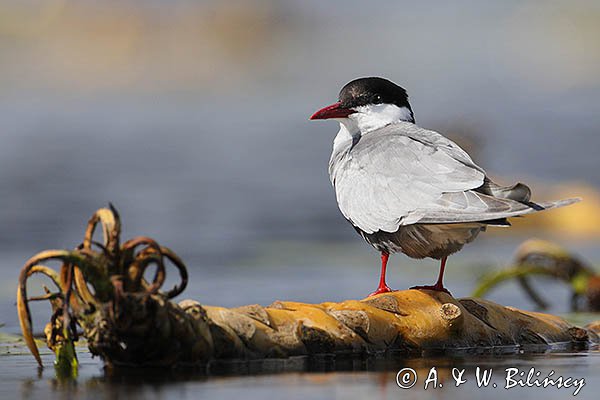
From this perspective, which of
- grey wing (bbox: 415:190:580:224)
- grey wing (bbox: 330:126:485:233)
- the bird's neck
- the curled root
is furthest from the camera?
the bird's neck

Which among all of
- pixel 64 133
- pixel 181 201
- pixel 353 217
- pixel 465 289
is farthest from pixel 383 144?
pixel 64 133

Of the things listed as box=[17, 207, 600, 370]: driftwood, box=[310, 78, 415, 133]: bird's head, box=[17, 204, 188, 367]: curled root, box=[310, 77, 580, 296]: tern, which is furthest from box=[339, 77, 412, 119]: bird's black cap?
box=[17, 204, 188, 367]: curled root

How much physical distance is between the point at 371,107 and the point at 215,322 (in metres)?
2.44

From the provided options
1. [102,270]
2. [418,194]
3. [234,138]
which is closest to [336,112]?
[418,194]

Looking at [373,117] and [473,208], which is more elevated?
[373,117]

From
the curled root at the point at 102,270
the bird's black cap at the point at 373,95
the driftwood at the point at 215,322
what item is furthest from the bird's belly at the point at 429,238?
the curled root at the point at 102,270

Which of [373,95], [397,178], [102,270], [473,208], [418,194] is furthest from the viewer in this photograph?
[373,95]

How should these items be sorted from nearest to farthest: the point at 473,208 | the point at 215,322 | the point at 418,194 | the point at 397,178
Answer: the point at 215,322 < the point at 473,208 < the point at 418,194 < the point at 397,178

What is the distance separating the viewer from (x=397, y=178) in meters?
5.87

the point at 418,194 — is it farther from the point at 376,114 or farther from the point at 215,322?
the point at 215,322

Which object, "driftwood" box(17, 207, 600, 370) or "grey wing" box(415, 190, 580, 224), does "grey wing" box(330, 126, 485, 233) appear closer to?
"grey wing" box(415, 190, 580, 224)

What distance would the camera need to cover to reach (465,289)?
9148mm

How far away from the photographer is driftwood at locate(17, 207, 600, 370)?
429 cm

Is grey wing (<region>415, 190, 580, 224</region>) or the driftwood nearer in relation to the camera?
the driftwood
